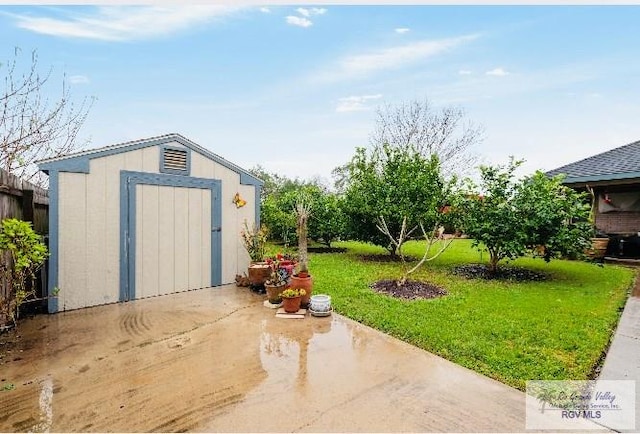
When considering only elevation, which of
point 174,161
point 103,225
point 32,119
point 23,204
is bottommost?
point 103,225

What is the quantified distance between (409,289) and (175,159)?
4.56m

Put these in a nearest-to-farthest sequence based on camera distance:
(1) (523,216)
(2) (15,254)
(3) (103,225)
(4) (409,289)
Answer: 1. (2) (15,254)
2. (3) (103,225)
3. (4) (409,289)
4. (1) (523,216)

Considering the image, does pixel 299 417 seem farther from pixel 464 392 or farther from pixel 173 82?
pixel 173 82

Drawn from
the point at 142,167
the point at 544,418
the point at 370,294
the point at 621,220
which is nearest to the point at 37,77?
the point at 142,167

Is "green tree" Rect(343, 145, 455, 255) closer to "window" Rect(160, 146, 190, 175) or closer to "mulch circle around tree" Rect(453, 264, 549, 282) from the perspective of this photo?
"mulch circle around tree" Rect(453, 264, 549, 282)

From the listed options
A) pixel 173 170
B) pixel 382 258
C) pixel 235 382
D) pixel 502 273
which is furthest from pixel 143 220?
pixel 502 273

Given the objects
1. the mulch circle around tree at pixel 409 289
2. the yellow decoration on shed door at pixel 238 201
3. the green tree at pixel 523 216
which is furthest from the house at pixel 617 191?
the yellow decoration on shed door at pixel 238 201

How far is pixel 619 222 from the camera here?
10297 mm

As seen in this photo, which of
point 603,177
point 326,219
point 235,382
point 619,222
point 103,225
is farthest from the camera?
point 326,219

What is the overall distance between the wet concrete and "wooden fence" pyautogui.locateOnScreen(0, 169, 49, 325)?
0.75 m

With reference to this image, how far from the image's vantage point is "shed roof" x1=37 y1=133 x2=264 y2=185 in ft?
14.5

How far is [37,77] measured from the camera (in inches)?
246

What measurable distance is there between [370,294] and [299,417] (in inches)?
138

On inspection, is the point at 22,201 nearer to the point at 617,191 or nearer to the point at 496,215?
the point at 496,215
